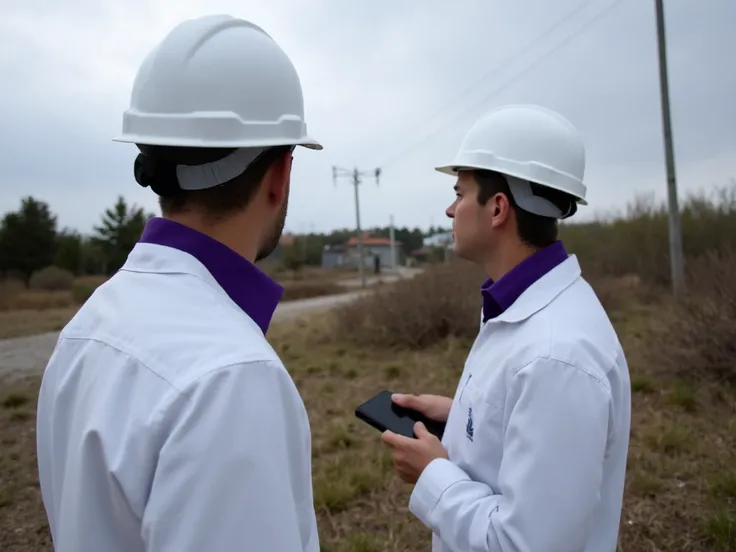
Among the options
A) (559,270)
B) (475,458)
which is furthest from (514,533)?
(559,270)

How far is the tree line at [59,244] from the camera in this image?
31.7 m

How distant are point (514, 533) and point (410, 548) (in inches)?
89.1

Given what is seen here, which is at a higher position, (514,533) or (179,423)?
(179,423)

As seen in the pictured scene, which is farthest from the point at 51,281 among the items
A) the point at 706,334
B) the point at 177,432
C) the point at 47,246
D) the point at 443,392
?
the point at 177,432

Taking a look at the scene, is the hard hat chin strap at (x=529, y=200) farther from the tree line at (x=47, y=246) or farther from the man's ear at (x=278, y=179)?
the tree line at (x=47, y=246)

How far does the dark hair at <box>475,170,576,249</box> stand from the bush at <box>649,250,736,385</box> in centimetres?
497

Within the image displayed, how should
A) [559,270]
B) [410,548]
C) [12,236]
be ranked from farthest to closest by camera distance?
[12,236]
[410,548]
[559,270]

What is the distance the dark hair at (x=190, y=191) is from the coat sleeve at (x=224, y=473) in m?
0.40

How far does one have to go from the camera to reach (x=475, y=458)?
1524 millimetres

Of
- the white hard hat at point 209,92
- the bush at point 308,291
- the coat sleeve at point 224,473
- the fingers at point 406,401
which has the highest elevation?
the white hard hat at point 209,92

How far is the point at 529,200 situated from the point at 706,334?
523 cm

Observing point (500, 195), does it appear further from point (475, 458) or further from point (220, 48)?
point (220, 48)

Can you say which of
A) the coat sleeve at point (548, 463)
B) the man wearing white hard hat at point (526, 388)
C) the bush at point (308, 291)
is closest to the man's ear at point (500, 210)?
the man wearing white hard hat at point (526, 388)

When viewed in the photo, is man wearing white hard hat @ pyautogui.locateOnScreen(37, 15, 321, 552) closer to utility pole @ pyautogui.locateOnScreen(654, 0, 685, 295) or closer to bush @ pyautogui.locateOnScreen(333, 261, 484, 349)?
bush @ pyautogui.locateOnScreen(333, 261, 484, 349)
